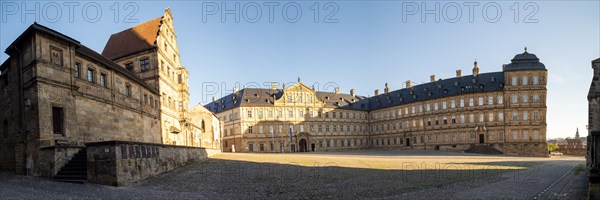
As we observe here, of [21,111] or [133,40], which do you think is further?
[133,40]

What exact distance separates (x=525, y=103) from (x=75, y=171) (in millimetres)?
56894

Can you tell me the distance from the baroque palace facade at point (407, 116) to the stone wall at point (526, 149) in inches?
4.7

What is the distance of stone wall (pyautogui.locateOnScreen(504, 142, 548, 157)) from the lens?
4916cm

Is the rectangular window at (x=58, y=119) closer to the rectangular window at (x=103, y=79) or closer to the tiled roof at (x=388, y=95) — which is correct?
the rectangular window at (x=103, y=79)

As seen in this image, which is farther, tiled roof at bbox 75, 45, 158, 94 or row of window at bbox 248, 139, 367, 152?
row of window at bbox 248, 139, 367, 152

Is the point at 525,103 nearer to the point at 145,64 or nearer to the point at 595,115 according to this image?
the point at 595,115

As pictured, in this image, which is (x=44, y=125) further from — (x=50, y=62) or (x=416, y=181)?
(x=416, y=181)

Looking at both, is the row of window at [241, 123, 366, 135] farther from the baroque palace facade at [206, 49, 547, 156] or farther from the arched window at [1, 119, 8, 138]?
the arched window at [1, 119, 8, 138]

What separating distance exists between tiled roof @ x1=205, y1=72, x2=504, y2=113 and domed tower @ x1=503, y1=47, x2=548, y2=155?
2.37m

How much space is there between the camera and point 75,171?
1328cm

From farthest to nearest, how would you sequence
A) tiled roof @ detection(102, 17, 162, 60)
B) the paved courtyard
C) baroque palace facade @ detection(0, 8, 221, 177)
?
tiled roof @ detection(102, 17, 162, 60) < baroque palace facade @ detection(0, 8, 221, 177) < the paved courtyard

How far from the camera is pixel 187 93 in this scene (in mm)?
35656

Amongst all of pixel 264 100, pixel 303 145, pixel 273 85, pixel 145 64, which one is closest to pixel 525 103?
pixel 303 145

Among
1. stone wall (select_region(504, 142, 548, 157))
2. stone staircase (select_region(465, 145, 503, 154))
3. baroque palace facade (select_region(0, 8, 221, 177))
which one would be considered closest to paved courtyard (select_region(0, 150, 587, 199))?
baroque palace facade (select_region(0, 8, 221, 177))
